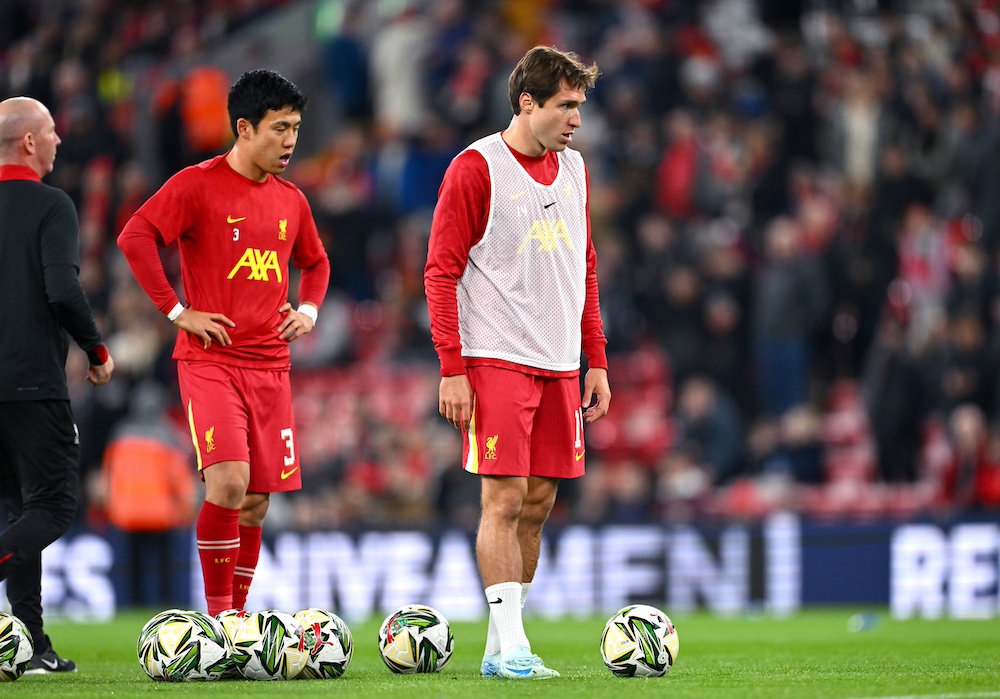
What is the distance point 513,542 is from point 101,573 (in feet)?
28.7

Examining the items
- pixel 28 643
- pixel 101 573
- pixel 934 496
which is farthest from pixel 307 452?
pixel 28 643

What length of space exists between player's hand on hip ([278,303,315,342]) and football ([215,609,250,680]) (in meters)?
1.44

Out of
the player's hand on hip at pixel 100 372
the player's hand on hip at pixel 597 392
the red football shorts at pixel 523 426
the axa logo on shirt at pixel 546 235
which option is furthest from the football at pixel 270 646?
the axa logo on shirt at pixel 546 235

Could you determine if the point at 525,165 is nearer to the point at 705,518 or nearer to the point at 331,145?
the point at 705,518

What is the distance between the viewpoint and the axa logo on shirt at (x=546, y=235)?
672 centimetres

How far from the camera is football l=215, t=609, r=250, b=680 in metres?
6.39

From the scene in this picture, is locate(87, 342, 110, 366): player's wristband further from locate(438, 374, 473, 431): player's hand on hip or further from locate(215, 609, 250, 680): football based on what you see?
locate(438, 374, 473, 431): player's hand on hip

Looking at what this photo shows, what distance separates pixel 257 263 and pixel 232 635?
1804 millimetres

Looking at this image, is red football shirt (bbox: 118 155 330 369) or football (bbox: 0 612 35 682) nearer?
football (bbox: 0 612 35 682)

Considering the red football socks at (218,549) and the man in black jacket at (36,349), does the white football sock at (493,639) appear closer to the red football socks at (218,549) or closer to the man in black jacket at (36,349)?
the red football socks at (218,549)

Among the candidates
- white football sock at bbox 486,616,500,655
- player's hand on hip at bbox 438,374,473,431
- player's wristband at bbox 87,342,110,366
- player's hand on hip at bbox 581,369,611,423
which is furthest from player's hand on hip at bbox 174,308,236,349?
white football sock at bbox 486,616,500,655

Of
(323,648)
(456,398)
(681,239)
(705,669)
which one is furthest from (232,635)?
(681,239)

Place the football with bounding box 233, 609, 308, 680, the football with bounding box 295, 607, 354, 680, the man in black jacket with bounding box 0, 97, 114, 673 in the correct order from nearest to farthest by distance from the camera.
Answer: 1. the football with bounding box 233, 609, 308, 680
2. the football with bounding box 295, 607, 354, 680
3. the man in black jacket with bounding box 0, 97, 114, 673

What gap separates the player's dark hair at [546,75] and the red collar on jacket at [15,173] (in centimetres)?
225
